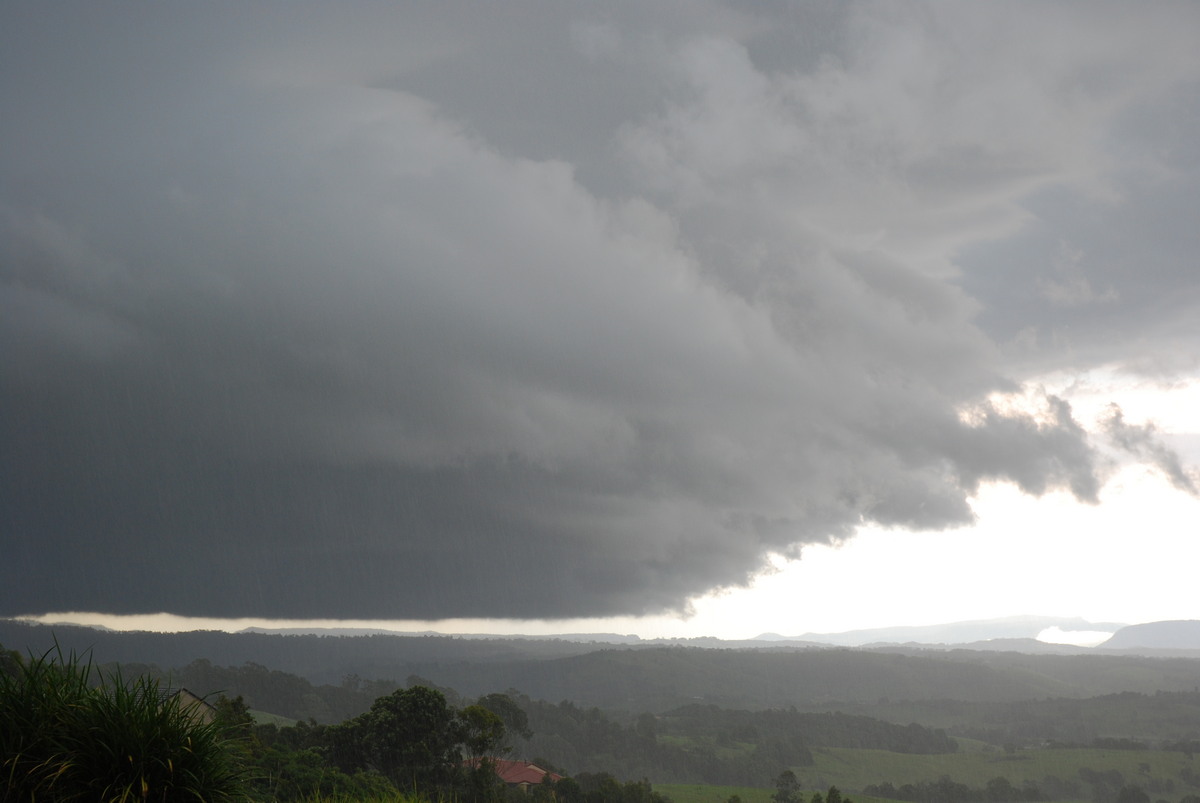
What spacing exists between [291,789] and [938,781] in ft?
631

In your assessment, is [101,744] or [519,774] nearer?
[101,744]

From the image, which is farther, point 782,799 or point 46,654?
point 782,799

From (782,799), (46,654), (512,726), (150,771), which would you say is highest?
(46,654)

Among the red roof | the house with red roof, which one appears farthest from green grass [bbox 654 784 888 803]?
the house with red roof

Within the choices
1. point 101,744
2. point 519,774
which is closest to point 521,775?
point 519,774

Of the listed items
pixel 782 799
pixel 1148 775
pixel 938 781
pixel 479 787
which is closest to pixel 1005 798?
pixel 938 781

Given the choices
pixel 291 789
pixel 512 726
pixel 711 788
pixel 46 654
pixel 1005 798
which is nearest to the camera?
pixel 46 654

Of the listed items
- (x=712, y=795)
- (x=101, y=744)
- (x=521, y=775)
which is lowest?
(x=712, y=795)

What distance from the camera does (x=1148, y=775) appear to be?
193250 mm

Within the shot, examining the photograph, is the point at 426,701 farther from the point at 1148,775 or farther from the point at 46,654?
the point at 1148,775

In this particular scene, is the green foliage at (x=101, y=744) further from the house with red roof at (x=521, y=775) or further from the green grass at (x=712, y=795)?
the green grass at (x=712, y=795)

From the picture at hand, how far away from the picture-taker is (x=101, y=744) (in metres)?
11.6

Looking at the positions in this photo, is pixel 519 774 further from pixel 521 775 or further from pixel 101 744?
pixel 101 744

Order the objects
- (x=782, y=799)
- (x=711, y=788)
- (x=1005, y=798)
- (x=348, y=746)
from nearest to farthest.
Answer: (x=348, y=746), (x=782, y=799), (x=711, y=788), (x=1005, y=798)
